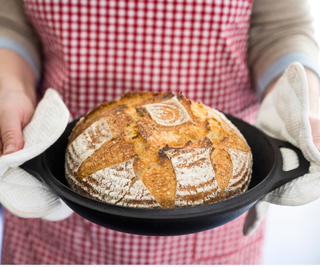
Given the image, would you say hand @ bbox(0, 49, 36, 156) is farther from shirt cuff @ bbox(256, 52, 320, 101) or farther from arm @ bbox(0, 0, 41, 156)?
shirt cuff @ bbox(256, 52, 320, 101)

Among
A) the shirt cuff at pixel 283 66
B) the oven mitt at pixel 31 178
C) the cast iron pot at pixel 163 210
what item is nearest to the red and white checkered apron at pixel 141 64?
the shirt cuff at pixel 283 66

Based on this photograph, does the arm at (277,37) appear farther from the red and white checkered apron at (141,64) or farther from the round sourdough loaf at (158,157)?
the round sourdough loaf at (158,157)

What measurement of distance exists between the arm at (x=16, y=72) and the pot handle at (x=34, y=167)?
0.07m

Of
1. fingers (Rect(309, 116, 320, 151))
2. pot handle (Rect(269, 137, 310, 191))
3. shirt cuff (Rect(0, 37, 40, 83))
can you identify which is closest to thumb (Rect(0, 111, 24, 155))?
shirt cuff (Rect(0, 37, 40, 83))

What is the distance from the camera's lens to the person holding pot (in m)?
1.09

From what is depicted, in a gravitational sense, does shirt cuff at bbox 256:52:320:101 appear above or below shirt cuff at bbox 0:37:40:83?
below

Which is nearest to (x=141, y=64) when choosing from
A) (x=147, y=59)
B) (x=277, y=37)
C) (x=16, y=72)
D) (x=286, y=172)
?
(x=147, y=59)

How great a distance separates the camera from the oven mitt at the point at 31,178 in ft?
2.35

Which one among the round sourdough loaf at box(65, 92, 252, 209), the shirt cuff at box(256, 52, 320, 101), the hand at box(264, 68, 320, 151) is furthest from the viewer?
the shirt cuff at box(256, 52, 320, 101)

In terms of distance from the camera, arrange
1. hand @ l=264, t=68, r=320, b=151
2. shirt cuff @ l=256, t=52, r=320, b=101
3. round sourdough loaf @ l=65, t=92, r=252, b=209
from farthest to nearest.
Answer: shirt cuff @ l=256, t=52, r=320, b=101 < hand @ l=264, t=68, r=320, b=151 < round sourdough loaf @ l=65, t=92, r=252, b=209

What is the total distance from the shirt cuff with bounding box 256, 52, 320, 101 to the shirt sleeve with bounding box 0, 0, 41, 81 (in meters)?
1.02

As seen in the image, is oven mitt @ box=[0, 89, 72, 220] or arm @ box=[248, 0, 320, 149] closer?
oven mitt @ box=[0, 89, 72, 220]

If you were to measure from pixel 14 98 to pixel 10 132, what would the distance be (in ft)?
0.59

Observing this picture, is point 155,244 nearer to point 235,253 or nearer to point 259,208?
point 235,253
